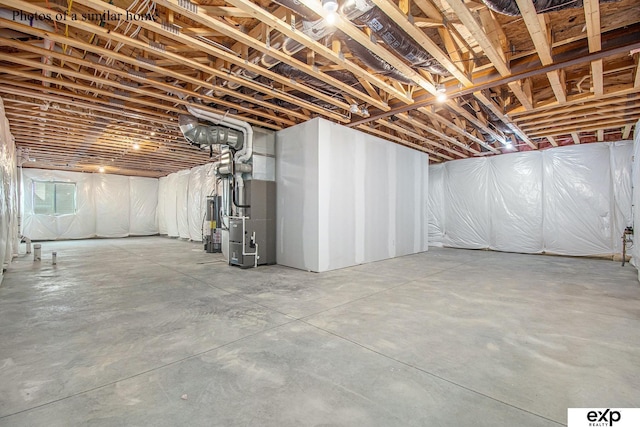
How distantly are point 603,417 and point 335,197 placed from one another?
159 inches

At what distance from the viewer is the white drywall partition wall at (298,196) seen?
4863 millimetres

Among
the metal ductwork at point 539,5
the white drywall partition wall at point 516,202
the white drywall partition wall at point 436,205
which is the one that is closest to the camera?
the metal ductwork at point 539,5

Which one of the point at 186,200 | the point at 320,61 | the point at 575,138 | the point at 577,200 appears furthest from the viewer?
the point at 186,200

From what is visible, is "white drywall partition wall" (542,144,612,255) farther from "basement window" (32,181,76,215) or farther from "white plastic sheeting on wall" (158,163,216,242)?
"basement window" (32,181,76,215)

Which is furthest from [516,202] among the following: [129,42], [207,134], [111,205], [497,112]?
[111,205]

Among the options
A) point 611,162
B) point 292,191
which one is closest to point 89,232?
point 292,191

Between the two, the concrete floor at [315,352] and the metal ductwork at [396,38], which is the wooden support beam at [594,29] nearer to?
the metal ductwork at [396,38]

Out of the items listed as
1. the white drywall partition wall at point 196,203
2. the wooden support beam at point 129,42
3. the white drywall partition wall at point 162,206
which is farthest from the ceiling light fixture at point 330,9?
the white drywall partition wall at point 162,206

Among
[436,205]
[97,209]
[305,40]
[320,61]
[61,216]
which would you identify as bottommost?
[61,216]

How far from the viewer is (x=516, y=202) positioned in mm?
7191

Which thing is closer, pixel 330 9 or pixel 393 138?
pixel 330 9

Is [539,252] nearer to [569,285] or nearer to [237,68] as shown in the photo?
[569,285]

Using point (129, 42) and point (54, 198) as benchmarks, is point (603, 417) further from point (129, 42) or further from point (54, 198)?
point (54, 198)

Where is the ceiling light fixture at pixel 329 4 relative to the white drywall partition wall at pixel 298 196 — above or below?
above
